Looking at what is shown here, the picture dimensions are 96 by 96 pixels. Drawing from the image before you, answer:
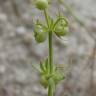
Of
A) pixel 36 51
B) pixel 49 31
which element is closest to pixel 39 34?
pixel 49 31

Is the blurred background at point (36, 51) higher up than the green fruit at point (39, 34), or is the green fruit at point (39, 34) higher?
the green fruit at point (39, 34)

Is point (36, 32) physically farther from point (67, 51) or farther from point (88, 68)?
point (67, 51)

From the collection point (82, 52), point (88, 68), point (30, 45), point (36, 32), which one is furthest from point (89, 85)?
point (36, 32)

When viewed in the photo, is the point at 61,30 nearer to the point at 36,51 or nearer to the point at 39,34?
the point at 39,34

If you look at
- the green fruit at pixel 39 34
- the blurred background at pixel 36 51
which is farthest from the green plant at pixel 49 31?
the blurred background at pixel 36 51

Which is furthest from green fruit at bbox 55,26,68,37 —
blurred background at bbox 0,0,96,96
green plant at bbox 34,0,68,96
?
blurred background at bbox 0,0,96,96

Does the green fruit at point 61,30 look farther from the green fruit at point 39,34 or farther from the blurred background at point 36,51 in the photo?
the blurred background at point 36,51
